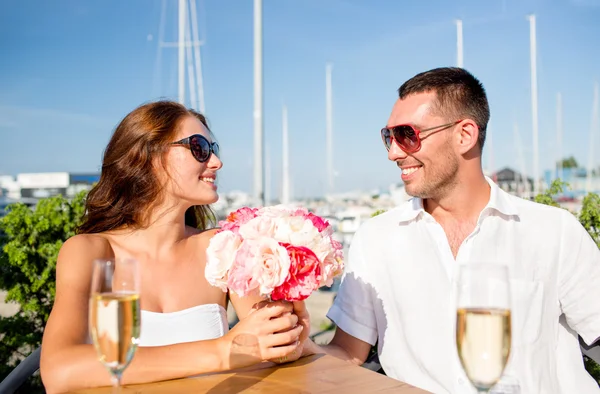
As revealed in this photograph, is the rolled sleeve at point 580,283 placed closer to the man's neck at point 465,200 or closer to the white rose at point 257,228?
the man's neck at point 465,200

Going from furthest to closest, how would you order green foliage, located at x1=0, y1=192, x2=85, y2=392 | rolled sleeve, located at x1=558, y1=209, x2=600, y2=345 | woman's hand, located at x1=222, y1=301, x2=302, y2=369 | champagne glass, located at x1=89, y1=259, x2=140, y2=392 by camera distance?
green foliage, located at x1=0, y1=192, x2=85, y2=392, rolled sleeve, located at x1=558, y1=209, x2=600, y2=345, woman's hand, located at x1=222, y1=301, x2=302, y2=369, champagne glass, located at x1=89, y1=259, x2=140, y2=392

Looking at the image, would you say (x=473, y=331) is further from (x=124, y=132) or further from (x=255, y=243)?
(x=124, y=132)

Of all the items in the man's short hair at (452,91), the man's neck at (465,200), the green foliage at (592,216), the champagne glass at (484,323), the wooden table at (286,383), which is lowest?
the wooden table at (286,383)

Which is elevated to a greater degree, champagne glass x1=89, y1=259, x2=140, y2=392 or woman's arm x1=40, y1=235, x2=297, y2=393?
champagne glass x1=89, y1=259, x2=140, y2=392

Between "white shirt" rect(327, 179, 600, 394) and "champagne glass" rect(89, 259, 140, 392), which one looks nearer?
"champagne glass" rect(89, 259, 140, 392)

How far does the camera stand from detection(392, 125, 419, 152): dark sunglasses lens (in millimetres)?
3119

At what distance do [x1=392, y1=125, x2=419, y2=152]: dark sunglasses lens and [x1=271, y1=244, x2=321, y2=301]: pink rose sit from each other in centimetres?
138

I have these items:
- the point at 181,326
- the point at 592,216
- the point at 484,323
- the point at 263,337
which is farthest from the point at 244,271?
the point at 592,216

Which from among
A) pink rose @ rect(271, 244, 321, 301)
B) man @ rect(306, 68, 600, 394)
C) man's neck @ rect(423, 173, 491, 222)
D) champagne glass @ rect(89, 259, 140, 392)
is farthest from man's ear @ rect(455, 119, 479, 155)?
champagne glass @ rect(89, 259, 140, 392)

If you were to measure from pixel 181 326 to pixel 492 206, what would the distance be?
5.62 feet

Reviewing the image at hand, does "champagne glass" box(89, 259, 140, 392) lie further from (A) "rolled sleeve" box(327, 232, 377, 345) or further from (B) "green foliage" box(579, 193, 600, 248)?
(B) "green foliage" box(579, 193, 600, 248)

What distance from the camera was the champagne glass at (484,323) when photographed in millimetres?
1397

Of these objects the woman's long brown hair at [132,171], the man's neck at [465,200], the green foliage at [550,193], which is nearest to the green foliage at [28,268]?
the woman's long brown hair at [132,171]

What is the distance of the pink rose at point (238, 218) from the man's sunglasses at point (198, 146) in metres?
0.98
